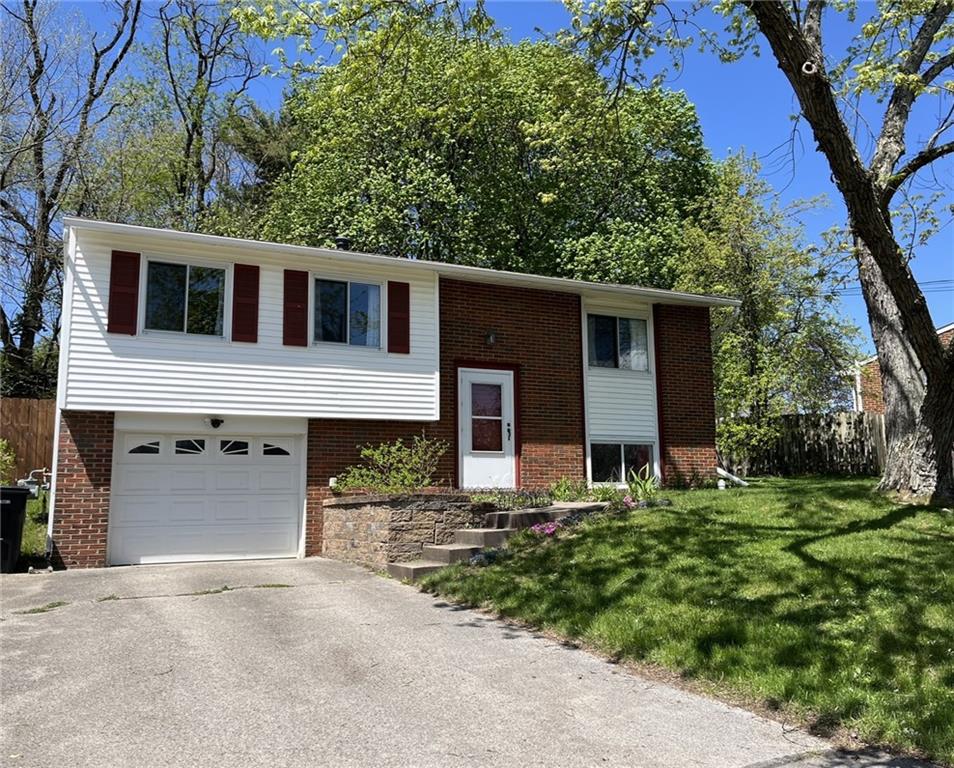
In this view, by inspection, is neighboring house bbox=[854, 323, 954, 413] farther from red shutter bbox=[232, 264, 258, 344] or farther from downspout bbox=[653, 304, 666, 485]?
red shutter bbox=[232, 264, 258, 344]

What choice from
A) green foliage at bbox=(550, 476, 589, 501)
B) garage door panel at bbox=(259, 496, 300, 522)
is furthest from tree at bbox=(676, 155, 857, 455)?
garage door panel at bbox=(259, 496, 300, 522)

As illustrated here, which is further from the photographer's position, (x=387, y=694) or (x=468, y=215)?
(x=468, y=215)

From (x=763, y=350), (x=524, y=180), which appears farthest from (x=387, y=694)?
(x=524, y=180)

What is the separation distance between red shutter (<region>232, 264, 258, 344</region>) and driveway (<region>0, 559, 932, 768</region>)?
5.24 metres

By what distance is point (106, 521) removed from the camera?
37.0 feet

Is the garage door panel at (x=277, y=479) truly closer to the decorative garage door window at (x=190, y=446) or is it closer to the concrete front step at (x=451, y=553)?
the decorative garage door window at (x=190, y=446)

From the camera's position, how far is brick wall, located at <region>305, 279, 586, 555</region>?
13781mm

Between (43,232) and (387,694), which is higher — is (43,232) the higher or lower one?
the higher one

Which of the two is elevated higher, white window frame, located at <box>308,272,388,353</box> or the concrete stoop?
white window frame, located at <box>308,272,388,353</box>

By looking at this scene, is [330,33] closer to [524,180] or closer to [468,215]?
[468,215]

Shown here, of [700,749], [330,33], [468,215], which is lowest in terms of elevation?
[700,749]

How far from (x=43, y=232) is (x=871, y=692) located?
22.1 meters

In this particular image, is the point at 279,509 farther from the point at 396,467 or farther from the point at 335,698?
the point at 335,698

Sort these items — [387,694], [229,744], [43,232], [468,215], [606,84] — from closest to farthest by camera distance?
1. [229,744]
2. [387,694]
3. [606,84]
4. [43,232]
5. [468,215]
